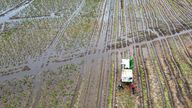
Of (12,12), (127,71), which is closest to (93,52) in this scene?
(127,71)

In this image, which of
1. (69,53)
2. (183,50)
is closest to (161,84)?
(183,50)

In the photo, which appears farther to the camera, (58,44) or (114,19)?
(114,19)

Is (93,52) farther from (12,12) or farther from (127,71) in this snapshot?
(12,12)

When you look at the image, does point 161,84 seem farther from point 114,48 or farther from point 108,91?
point 114,48

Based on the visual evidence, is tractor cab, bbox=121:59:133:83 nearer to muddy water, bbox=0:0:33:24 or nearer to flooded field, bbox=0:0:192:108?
flooded field, bbox=0:0:192:108

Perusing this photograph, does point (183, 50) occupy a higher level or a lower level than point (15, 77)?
lower

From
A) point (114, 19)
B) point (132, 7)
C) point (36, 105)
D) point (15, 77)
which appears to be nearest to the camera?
point (36, 105)

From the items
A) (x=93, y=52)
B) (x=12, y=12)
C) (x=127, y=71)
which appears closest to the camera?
(x=127, y=71)

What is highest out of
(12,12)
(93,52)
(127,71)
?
(12,12)
